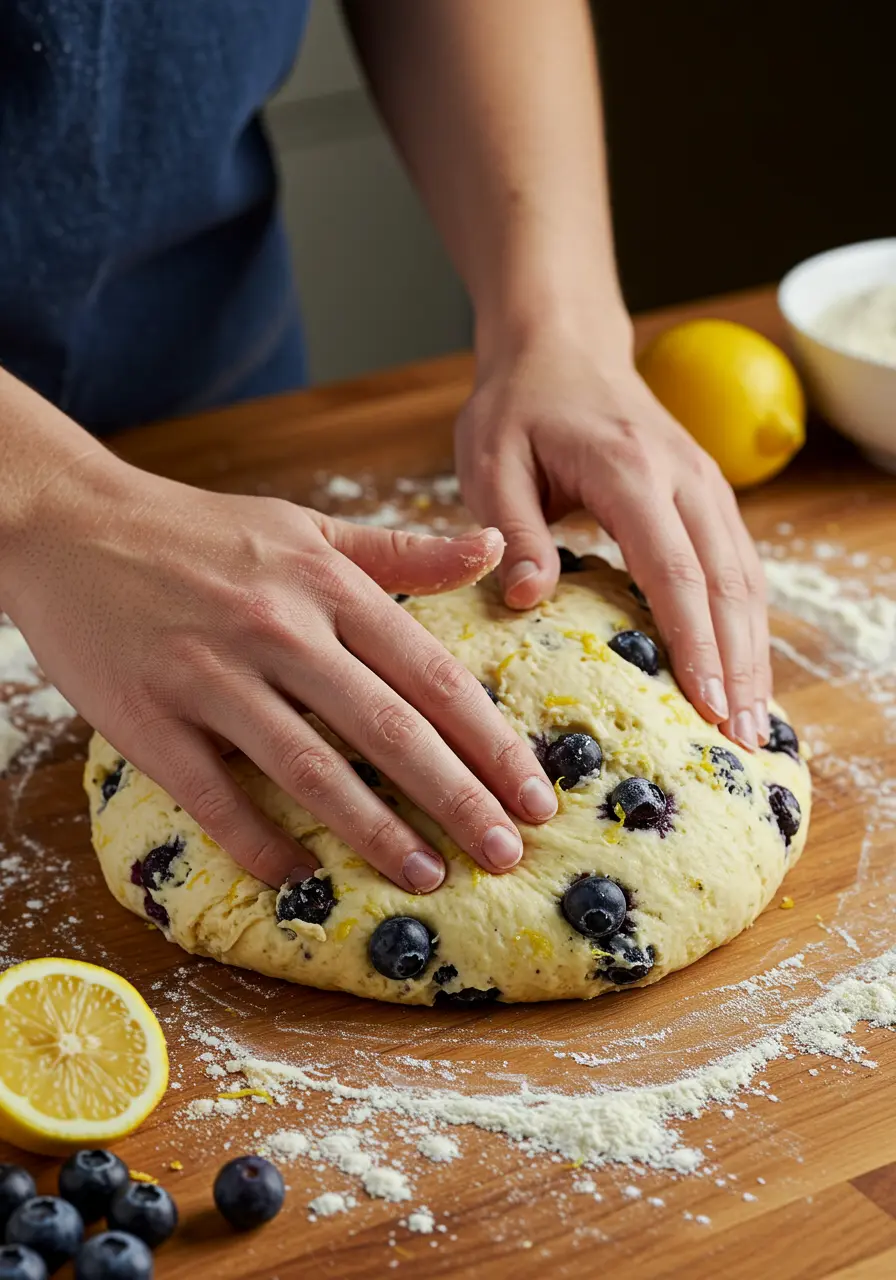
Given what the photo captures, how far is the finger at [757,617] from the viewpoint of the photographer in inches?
61.2

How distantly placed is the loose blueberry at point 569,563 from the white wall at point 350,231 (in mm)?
2325

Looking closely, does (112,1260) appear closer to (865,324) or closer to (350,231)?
(865,324)

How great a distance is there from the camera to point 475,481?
167cm

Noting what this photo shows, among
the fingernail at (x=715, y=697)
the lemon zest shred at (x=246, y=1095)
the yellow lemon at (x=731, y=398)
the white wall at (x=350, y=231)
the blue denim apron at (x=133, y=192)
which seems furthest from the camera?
the white wall at (x=350, y=231)

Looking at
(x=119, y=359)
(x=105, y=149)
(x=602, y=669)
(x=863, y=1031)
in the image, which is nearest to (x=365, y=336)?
(x=119, y=359)

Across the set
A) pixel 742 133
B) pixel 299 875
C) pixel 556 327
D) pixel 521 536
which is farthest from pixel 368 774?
pixel 742 133

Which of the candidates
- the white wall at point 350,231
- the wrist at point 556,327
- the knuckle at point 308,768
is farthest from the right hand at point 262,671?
the white wall at point 350,231

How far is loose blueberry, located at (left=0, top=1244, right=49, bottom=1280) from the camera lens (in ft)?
3.34

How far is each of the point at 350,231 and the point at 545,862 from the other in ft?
9.37

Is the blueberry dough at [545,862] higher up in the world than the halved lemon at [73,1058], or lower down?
lower down

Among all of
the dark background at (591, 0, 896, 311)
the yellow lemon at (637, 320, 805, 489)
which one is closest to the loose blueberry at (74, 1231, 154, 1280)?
the yellow lemon at (637, 320, 805, 489)

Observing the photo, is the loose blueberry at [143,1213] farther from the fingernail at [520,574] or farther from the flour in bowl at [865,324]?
the flour in bowl at [865,324]

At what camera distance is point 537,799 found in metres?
1.36

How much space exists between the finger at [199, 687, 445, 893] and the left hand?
34cm
